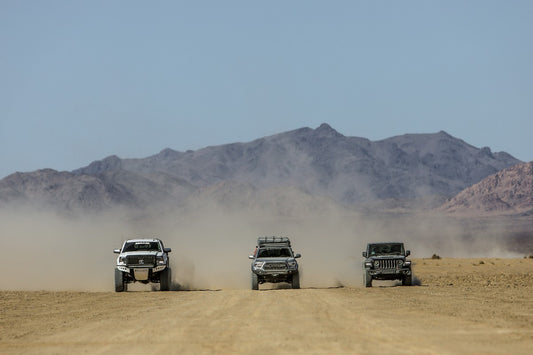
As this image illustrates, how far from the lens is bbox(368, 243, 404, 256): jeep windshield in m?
38.0

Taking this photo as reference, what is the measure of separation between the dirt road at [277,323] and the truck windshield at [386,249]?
683 cm

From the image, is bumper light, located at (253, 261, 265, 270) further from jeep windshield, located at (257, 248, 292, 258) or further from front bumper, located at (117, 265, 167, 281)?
front bumper, located at (117, 265, 167, 281)

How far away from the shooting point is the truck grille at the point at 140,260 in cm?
3509

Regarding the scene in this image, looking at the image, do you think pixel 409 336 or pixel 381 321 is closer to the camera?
pixel 409 336

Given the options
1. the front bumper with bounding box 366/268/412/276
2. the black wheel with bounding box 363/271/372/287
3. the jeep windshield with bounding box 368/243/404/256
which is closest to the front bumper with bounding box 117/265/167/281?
the black wheel with bounding box 363/271/372/287

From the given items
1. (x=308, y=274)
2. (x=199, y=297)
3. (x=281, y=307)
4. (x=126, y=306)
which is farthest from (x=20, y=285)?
(x=281, y=307)

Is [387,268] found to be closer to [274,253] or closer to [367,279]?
[367,279]

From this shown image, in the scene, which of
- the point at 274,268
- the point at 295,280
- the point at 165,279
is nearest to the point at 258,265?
the point at 274,268

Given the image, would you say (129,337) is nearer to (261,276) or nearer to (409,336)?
(409,336)

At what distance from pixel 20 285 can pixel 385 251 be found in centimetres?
1953

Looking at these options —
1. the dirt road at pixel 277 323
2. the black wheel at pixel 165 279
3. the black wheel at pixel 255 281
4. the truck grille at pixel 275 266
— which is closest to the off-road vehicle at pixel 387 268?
the truck grille at pixel 275 266

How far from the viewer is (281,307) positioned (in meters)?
24.7

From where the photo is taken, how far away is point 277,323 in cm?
1945

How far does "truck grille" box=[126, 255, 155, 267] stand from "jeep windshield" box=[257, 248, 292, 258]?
14.1ft
